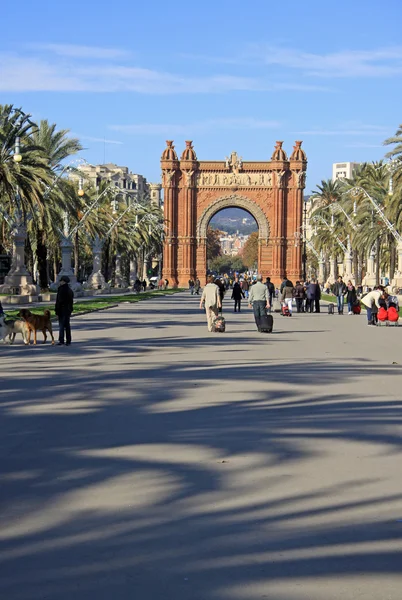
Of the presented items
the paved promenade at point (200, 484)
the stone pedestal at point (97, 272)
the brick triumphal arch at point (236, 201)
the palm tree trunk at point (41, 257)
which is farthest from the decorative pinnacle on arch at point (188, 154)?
the paved promenade at point (200, 484)

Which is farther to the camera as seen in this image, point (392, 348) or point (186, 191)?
point (186, 191)

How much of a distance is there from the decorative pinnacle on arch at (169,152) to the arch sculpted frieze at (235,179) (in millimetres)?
3656

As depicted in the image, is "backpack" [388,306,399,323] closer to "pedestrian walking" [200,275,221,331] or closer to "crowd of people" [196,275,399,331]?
"crowd of people" [196,275,399,331]

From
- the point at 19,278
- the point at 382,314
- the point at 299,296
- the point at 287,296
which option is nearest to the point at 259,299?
the point at 382,314

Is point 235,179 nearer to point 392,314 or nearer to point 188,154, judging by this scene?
point 188,154

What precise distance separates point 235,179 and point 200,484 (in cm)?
10322

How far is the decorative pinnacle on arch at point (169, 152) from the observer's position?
110 metres

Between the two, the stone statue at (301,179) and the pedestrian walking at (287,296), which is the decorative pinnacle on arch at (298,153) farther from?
the pedestrian walking at (287,296)

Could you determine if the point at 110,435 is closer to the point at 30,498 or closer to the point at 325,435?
the point at 325,435

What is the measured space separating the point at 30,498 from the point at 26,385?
7.31 metres

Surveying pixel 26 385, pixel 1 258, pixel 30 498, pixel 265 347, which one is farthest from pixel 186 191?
pixel 30 498

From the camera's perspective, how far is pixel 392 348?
884 inches

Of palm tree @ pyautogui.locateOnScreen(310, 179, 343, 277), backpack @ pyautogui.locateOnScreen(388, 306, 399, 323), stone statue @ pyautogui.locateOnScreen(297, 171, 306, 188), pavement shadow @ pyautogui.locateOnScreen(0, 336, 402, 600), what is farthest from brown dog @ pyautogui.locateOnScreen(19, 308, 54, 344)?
stone statue @ pyautogui.locateOnScreen(297, 171, 306, 188)

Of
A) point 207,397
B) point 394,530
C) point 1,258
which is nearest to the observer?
point 394,530
